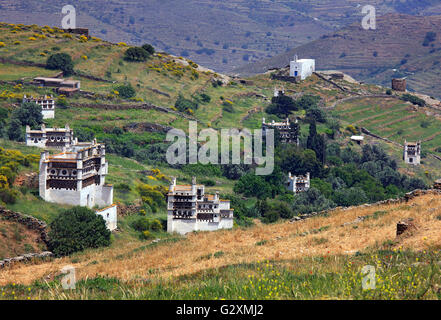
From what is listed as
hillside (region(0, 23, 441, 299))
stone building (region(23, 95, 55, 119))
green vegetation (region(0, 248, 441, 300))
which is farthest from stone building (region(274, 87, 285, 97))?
green vegetation (region(0, 248, 441, 300))

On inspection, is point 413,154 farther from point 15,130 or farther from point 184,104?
point 15,130

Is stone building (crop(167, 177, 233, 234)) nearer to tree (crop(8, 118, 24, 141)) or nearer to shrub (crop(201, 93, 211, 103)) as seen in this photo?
tree (crop(8, 118, 24, 141))

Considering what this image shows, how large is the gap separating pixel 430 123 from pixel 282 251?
302 ft

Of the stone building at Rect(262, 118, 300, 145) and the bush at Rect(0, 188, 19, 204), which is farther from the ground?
the bush at Rect(0, 188, 19, 204)

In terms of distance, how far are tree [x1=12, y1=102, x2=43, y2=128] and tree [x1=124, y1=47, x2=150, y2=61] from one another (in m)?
31.5

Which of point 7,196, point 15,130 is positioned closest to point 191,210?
point 7,196

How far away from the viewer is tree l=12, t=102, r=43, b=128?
64938mm

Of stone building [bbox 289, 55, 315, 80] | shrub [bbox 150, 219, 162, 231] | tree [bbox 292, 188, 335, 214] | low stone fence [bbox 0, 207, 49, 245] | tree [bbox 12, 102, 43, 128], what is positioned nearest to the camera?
low stone fence [bbox 0, 207, 49, 245]

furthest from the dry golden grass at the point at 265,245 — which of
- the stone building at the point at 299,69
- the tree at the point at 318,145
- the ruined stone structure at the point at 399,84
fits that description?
the ruined stone structure at the point at 399,84

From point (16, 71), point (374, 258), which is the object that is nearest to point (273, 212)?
point (374, 258)

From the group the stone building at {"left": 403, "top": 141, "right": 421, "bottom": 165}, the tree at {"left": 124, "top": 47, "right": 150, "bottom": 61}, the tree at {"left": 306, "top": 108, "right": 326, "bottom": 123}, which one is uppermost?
the tree at {"left": 124, "top": 47, "right": 150, "bottom": 61}

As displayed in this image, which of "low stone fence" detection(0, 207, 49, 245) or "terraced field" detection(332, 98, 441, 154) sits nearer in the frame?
"low stone fence" detection(0, 207, 49, 245)

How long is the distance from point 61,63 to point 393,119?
164 ft

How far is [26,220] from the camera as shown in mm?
37094
